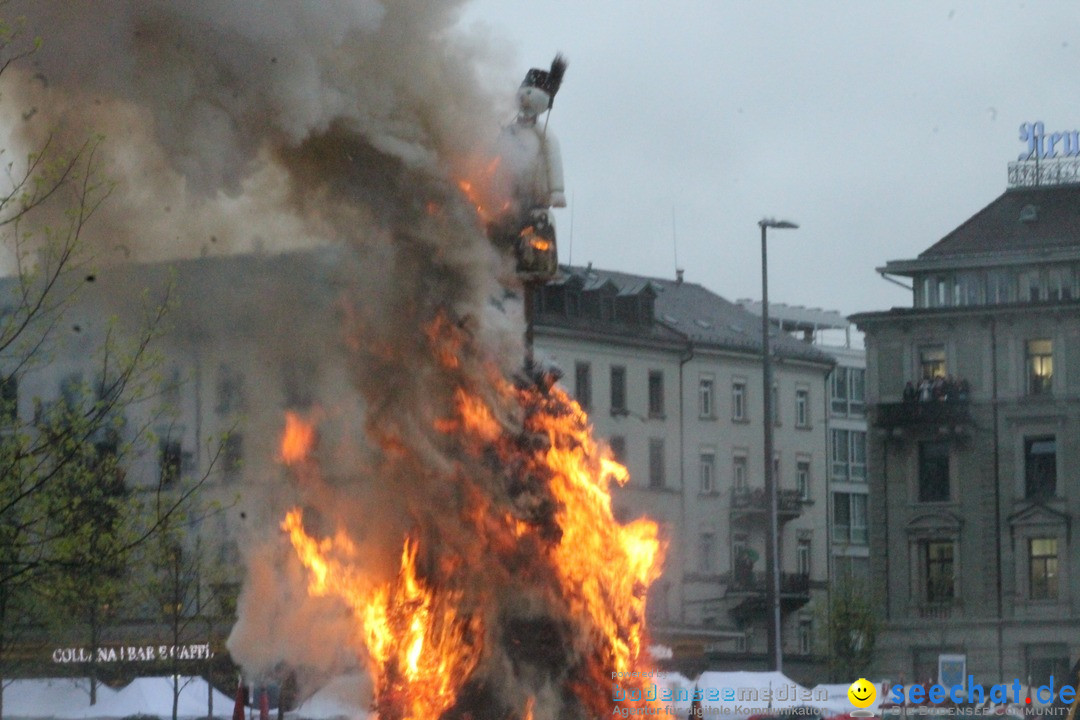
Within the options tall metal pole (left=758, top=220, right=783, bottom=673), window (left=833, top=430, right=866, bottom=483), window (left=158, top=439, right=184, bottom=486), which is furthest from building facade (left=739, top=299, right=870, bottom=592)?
window (left=158, top=439, right=184, bottom=486)

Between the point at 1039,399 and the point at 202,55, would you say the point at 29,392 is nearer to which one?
the point at 202,55

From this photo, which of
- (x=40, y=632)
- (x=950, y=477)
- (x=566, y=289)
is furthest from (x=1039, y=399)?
(x=40, y=632)

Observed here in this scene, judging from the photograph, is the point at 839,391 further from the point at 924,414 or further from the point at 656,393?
the point at 656,393

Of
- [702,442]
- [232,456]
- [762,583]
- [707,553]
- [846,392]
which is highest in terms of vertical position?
[846,392]

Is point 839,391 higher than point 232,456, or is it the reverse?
point 839,391

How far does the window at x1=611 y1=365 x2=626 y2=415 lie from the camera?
65438 mm

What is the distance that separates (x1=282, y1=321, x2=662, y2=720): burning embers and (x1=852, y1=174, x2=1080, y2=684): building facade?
1769 inches

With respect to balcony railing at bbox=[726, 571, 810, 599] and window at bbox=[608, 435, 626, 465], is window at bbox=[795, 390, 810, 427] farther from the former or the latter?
window at bbox=[608, 435, 626, 465]

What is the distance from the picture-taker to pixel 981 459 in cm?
6806

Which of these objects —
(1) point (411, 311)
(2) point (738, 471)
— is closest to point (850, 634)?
(2) point (738, 471)

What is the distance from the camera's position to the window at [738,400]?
69.9m

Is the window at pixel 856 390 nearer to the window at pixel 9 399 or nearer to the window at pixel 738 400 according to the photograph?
the window at pixel 738 400

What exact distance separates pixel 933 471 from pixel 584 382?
14.2 meters

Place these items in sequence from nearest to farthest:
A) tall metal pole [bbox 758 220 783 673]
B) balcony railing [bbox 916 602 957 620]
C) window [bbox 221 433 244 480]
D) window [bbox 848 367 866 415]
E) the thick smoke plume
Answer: the thick smoke plume → window [bbox 221 433 244 480] → tall metal pole [bbox 758 220 783 673] → balcony railing [bbox 916 602 957 620] → window [bbox 848 367 866 415]
